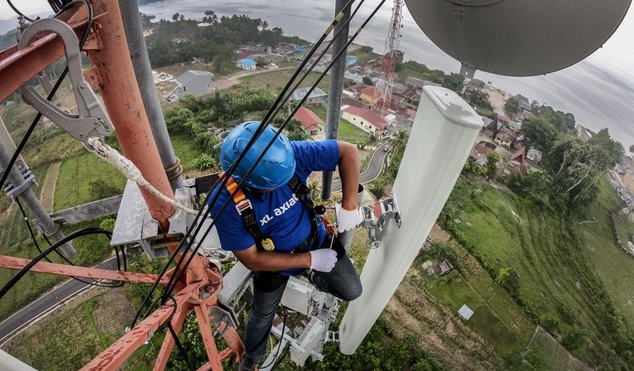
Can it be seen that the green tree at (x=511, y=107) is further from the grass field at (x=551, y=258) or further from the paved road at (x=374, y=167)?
the paved road at (x=374, y=167)

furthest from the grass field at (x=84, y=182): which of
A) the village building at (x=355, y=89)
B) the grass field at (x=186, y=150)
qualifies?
the village building at (x=355, y=89)

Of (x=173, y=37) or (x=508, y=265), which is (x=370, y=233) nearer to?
(x=508, y=265)

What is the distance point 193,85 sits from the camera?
26.4 meters

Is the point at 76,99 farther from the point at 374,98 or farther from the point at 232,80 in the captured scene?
the point at 232,80

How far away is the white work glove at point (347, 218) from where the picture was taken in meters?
2.74

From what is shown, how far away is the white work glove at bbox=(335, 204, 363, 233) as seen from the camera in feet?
9.00

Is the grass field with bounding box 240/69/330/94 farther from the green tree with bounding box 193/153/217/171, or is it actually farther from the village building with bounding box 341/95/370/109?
the green tree with bounding box 193/153/217/171

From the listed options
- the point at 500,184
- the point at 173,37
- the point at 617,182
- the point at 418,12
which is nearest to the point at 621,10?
the point at 418,12

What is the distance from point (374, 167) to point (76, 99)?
1770 cm

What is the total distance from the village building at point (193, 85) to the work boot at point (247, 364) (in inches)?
990

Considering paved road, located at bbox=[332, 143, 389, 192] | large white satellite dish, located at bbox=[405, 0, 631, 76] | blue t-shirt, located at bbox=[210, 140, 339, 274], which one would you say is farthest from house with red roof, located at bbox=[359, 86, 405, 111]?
large white satellite dish, located at bbox=[405, 0, 631, 76]

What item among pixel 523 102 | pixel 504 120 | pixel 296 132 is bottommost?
pixel 523 102

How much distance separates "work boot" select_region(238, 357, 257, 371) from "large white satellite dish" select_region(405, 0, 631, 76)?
352cm

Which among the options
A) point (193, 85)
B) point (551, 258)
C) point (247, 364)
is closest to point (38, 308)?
point (247, 364)
